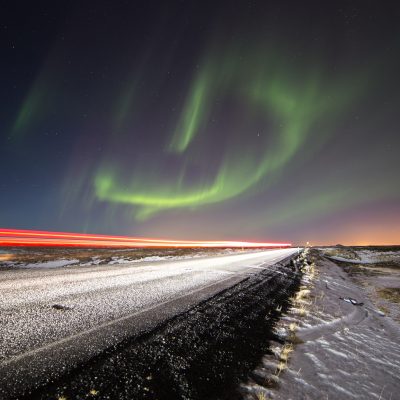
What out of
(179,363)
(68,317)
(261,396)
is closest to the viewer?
(261,396)

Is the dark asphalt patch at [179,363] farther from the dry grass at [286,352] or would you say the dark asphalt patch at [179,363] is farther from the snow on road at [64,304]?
the snow on road at [64,304]

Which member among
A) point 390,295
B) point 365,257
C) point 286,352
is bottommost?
point 390,295

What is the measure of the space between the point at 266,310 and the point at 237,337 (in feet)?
8.14

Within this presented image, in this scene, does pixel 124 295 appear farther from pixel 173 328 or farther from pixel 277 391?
pixel 277 391

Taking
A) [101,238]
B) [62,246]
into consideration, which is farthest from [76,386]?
[101,238]

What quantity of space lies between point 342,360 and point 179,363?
10.0 feet

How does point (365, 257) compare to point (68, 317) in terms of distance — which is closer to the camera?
point (68, 317)

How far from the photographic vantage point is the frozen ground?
3439mm

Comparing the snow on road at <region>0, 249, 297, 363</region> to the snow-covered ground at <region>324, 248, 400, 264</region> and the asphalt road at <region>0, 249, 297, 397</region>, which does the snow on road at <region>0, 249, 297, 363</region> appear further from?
the snow-covered ground at <region>324, 248, 400, 264</region>

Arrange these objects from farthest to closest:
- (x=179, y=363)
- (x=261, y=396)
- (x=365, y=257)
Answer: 1. (x=365, y=257)
2. (x=179, y=363)
3. (x=261, y=396)

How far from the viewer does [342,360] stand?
4426mm

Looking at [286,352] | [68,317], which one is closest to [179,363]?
[286,352]

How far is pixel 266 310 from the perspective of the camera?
686 cm

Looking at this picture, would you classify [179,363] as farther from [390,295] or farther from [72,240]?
[72,240]
